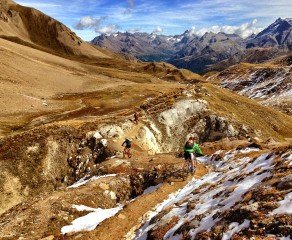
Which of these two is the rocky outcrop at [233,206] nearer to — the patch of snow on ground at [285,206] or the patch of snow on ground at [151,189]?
the patch of snow on ground at [285,206]

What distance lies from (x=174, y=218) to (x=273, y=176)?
6512mm

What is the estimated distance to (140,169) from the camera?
37.0 m

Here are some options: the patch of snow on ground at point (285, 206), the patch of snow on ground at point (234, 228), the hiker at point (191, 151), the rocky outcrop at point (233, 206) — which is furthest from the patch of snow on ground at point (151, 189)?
the patch of snow on ground at point (285, 206)

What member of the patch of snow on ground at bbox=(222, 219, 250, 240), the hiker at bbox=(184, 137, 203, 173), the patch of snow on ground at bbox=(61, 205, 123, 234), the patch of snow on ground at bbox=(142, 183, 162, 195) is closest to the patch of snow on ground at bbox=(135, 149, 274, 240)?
the patch of snow on ground at bbox=(222, 219, 250, 240)

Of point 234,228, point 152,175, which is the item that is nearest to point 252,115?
point 152,175

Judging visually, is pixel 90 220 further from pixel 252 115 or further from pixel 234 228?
pixel 252 115

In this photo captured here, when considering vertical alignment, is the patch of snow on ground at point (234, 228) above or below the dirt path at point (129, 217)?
above

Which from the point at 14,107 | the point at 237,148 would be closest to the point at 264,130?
the point at 237,148

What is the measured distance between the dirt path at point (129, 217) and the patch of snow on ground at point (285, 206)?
1105cm

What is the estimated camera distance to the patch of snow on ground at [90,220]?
27434mm

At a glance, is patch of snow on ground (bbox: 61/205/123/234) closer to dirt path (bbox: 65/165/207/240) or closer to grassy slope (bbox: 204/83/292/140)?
dirt path (bbox: 65/165/207/240)

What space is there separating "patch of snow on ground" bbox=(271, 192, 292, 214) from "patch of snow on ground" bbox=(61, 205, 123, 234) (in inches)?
555

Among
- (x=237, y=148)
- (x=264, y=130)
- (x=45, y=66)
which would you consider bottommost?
(x=264, y=130)

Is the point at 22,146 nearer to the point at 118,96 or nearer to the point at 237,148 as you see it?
the point at 237,148
